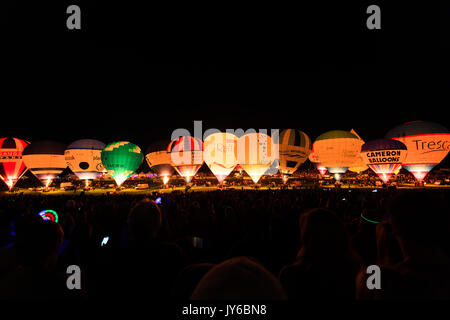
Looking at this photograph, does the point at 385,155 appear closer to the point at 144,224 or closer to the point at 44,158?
the point at 144,224

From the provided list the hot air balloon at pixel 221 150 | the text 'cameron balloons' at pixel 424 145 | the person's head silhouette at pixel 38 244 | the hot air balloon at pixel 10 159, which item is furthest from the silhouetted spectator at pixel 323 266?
the hot air balloon at pixel 10 159

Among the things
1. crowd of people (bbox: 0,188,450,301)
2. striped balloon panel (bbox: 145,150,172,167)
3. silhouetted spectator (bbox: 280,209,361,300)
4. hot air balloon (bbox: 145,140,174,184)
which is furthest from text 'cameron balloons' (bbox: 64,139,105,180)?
silhouetted spectator (bbox: 280,209,361,300)

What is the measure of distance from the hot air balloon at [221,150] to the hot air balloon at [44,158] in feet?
71.1

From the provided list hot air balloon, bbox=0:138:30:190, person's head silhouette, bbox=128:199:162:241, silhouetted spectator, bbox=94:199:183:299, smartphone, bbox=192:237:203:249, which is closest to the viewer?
silhouetted spectator, bbox=94:199:183:299

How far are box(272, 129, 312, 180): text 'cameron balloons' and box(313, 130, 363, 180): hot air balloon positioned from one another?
5.21 metres

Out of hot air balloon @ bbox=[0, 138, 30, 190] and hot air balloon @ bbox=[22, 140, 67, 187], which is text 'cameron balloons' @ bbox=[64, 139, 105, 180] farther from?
hot air balloon @ bbox=[0, 138, 30, 190]

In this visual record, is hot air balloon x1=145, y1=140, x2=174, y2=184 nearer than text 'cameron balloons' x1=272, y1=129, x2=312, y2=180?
No

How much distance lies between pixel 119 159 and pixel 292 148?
20.9 metres

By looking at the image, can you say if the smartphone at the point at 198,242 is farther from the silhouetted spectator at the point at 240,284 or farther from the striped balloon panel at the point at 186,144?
the striped balloon panel at the point at 186,144

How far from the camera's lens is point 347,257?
5.57 feet

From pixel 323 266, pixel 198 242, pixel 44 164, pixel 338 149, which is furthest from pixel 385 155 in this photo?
pixel 44 164

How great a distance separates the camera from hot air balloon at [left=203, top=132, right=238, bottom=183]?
2647cm

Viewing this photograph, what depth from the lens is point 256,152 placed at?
2584cm
